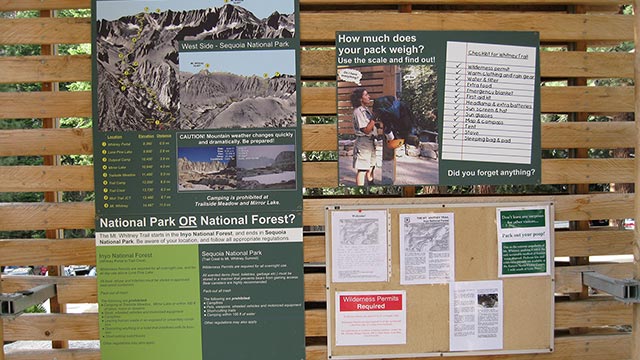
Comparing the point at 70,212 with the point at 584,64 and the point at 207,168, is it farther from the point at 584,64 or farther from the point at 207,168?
the point at 584,64

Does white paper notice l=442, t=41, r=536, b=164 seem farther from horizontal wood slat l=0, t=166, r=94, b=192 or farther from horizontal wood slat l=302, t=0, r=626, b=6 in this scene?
horizontal wood slat l=0, t=166, r=94, b=192

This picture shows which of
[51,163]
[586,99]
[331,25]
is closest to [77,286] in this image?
[51,163]

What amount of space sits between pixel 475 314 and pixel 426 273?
0.52m

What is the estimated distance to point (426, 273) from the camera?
4.26 metres

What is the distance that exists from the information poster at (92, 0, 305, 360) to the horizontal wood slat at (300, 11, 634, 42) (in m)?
0.23

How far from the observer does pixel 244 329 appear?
422cm

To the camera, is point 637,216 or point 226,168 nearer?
point 637,216

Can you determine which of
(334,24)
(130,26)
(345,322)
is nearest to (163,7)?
(130,26)

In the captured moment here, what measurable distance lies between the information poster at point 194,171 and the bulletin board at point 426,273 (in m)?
0.43

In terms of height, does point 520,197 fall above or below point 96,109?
below

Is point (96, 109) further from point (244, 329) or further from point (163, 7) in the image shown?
point (244, 329)

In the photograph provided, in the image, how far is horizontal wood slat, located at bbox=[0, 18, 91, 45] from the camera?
13.9ft

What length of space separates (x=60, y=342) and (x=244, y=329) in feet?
5.27

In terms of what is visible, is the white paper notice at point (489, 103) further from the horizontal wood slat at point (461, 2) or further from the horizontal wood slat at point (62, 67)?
the horizontal wood slat at point (62, 67)
